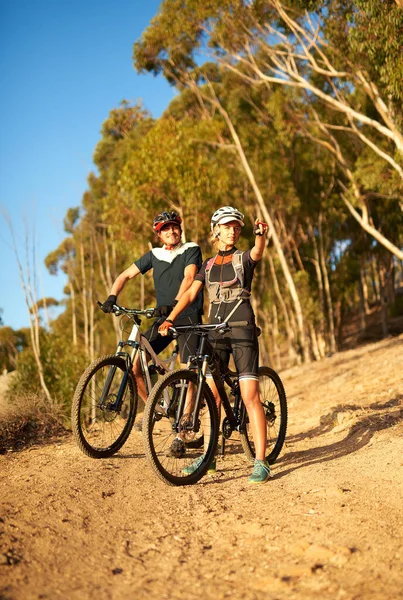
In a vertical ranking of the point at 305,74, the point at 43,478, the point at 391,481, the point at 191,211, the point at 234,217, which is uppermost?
the point at 305,74

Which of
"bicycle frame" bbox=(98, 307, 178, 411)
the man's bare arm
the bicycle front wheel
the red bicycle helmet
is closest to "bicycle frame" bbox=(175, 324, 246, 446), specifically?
"bicycle frame" bbox=(98, 307, 178, 411)

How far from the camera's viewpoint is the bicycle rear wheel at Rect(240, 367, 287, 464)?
5.82m

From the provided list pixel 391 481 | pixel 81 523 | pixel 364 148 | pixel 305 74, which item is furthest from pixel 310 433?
pixel 305 74

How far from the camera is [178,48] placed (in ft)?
81.7

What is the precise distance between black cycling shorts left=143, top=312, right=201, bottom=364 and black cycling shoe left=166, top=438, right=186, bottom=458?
0.96 meters

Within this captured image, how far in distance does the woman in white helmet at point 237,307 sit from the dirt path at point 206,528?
514 mm

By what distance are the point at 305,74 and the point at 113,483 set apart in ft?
75.4

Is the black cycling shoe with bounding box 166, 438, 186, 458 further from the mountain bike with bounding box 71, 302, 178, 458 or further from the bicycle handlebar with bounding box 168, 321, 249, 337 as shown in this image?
the bicycle handlebar with bounding box 168, 321, 249, 337

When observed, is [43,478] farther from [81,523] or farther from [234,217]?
[234,217]

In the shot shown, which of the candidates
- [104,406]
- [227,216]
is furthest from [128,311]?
[227,216]

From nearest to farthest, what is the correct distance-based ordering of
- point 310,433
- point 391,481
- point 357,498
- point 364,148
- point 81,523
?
point 81,523, point 357,498, point 391,481, point 310,433, point 364,148

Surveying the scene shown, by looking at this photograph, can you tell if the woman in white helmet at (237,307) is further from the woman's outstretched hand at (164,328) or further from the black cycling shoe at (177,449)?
the black cycling shoe at (177,449)

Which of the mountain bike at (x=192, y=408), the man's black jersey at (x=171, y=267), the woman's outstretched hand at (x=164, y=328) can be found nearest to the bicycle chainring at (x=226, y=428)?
the mountain bike at (x=192, y=408)

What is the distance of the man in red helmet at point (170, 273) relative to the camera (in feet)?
19.3
